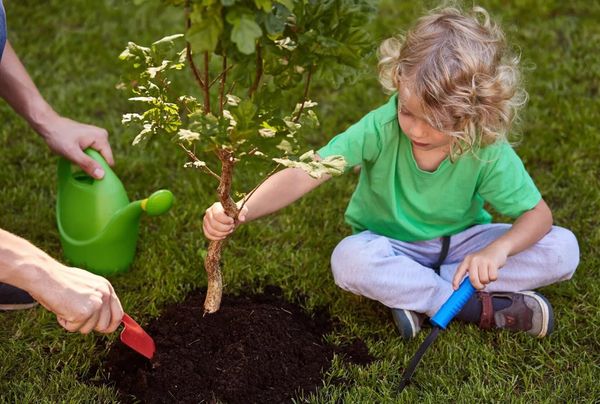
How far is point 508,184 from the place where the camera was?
220 centimetres

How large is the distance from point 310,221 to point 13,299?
3.11 ft

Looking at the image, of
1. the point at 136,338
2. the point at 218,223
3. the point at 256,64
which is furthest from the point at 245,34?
the point at 136,338

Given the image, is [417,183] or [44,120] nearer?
[417,183]

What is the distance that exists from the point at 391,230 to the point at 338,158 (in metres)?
0.67

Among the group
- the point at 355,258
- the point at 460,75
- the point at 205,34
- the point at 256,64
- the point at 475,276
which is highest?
the point at 205,34

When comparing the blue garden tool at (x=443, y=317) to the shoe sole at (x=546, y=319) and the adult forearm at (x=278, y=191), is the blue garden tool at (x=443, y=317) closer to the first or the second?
the shoe sole at (x=546, y=319)

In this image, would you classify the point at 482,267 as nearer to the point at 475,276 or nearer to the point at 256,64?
the point at 475,276

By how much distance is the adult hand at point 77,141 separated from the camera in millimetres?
2324

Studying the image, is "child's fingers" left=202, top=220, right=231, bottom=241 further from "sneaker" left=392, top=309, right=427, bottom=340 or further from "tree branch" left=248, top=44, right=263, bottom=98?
"sneaker" left=392, top=309, right=427, bottom=340

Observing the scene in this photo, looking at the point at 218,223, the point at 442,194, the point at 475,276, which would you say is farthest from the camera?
the point at 442,194

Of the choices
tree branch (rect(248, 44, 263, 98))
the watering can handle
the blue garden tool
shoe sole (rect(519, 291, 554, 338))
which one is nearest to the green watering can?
the watering can handle

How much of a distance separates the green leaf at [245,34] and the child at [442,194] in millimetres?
608

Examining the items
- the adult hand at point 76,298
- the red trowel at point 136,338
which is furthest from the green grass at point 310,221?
the adult hand at point 76,298

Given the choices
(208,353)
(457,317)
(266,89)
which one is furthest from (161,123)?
(457,317)
